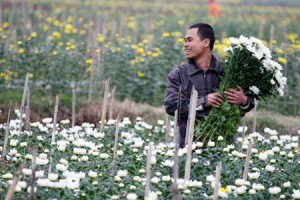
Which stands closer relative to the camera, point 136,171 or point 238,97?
point 136,171

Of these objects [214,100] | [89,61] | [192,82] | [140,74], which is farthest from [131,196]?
[140,74]

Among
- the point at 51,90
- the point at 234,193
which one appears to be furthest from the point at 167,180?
the point at 51,90

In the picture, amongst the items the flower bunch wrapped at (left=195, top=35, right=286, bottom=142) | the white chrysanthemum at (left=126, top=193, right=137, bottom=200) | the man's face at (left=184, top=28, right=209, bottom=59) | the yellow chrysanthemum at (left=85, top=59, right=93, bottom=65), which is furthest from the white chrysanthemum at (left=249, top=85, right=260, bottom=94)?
the yellow chrysanthemum at (left=85, top=59, right=93, bottom=65)

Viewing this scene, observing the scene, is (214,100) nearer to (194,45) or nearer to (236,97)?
(236,97)

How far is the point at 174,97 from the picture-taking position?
607cm

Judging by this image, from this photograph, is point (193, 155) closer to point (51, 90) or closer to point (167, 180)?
point (167, 180)

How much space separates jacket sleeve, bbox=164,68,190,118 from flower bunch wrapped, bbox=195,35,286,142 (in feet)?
0.69

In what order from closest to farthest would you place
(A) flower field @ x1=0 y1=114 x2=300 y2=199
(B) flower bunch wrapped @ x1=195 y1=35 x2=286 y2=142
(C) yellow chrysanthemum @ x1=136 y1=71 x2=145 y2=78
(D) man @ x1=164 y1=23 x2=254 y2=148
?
(A) flower field @ x1=0 y1=114 x2=300 y2=199 < (B) flower bunch wrapped @ x1=195 y1=35 x2=286 y2=142 < (D) man @ x1=164 y1=23 x2=254 y2=148 < (C) yellow chrysanthemum @ x1=136 y1=71 x2=145 y2=78

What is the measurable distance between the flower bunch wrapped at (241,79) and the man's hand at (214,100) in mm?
45

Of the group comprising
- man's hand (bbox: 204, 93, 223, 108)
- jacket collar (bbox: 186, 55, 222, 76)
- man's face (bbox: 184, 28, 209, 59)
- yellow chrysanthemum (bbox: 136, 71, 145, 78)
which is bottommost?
yellow chrysanthemum (bbox: 136, 71, 145, 78)

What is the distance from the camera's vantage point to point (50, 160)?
565cm

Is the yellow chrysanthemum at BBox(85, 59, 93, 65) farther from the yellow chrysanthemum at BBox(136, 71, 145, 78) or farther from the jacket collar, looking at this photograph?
the jacket collar

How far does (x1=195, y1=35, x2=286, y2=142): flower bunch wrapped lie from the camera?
595cm

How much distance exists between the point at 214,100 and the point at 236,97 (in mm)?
179
